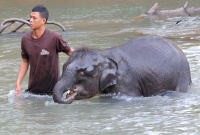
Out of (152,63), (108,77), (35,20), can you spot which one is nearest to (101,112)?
(108,77)

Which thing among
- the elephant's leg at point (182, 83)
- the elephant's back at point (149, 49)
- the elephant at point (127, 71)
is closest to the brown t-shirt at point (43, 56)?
the elephant at point (127, 71)

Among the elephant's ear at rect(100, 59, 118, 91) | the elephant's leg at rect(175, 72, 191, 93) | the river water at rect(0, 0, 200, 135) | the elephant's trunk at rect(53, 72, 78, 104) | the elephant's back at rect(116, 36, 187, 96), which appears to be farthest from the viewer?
the elephant's leg at rect(175, 72, 191, 93)

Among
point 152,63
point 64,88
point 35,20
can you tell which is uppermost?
point 35,20

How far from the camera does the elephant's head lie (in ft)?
18.2

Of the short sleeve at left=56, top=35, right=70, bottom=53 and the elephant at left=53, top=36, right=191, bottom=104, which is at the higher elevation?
the short sleeve at left=56, top=35, right=70, bottom=53

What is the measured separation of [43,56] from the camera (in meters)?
5.98

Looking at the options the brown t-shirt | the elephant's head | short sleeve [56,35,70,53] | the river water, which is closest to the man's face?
the brown t-shirt

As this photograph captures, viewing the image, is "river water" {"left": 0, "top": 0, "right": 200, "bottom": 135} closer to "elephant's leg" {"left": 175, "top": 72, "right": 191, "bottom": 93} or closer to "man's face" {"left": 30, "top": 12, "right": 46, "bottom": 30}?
"elephant's leg" {"left": 175, "top": 72, "right": 191, "bottom": 93}

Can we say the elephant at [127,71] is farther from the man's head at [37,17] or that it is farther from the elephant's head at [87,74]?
the man's head at [37,17]

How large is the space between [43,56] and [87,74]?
28.6 inches

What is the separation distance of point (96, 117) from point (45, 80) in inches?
42.2

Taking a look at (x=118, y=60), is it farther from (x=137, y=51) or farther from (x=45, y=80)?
(x=45, y=80)

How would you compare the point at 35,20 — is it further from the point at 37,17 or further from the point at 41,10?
the point at 41,10

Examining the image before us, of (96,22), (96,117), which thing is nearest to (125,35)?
(96,22)
